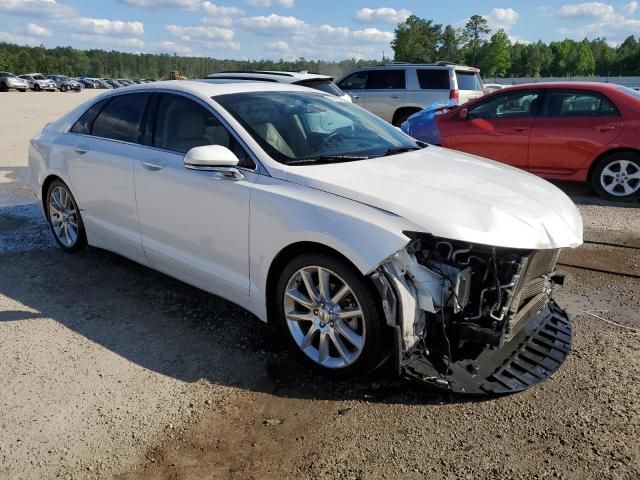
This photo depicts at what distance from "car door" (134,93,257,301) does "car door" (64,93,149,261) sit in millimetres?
169

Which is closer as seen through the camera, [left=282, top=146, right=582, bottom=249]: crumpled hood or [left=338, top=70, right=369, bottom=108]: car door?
[left=282, top=146, right=582, bottom=249]: crumpled hood

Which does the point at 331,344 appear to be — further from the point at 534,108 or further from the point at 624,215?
the point at 534,108

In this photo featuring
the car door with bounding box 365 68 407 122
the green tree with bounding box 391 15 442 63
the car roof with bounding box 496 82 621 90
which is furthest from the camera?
the green tree with bounding box 391 15 442 63

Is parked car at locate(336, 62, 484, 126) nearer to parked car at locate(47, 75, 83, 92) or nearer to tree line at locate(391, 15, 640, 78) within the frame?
parked car at locate(47, 75, 83, 92)

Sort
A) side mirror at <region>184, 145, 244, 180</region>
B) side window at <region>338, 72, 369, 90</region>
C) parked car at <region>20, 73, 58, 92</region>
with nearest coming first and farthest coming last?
1. side mirror at <region>184, 145, 244, 180</region>
2. side window at <region>338, 72, 369, 90</region>
3. parked car at <region>20, 73, 58, 92</region>

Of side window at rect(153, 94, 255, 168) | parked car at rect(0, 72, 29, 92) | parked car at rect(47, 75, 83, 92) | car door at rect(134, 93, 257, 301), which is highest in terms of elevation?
side window at rect(153, 94, 255, 168)

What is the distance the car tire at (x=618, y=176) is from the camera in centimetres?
739

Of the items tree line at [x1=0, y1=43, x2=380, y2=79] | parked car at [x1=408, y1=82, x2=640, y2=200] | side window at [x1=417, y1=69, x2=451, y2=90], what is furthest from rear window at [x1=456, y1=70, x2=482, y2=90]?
tree line at [x1=0, y1=43, x2=380, y2=79]

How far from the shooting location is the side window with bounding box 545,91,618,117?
752cm

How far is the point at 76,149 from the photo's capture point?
193 inches

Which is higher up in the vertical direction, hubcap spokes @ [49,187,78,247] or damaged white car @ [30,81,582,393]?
damaged white car @ [30,81,582,393]

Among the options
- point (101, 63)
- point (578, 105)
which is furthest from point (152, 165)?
point (101, 63)

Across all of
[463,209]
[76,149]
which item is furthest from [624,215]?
[76,149]

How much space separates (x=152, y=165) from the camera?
13.4ft
